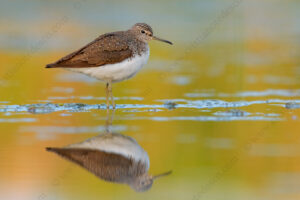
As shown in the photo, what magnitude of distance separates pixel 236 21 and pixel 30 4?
790 cm

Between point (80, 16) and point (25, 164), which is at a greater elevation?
point (80, 16)

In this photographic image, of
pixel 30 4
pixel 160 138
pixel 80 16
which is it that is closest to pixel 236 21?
pixel 80 16

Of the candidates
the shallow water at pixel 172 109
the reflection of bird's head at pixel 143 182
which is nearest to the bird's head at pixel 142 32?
the shallow water at pixel 172 109

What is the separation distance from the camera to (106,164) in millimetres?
6883

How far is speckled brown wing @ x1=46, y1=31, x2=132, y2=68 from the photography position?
404 inches

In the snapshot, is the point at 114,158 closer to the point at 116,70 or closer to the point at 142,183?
the point at 142,183

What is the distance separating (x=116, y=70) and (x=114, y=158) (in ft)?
11.5

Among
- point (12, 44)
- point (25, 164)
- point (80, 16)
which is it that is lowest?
point (25, 164)

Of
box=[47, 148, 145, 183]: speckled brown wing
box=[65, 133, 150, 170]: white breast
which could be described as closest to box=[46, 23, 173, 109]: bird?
box=[65, 133, 150, 170]: white breast

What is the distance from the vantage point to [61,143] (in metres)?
7.88

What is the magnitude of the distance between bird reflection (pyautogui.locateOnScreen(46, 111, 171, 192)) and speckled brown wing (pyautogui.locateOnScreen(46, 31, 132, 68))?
93.2 inches

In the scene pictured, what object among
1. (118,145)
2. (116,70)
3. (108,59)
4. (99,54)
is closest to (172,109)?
(116,70)

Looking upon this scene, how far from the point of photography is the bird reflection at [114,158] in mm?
6527

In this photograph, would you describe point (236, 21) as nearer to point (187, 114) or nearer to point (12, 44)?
point (12, 44)
